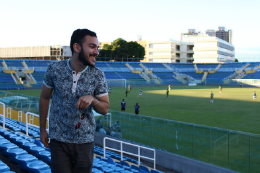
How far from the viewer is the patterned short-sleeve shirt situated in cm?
263

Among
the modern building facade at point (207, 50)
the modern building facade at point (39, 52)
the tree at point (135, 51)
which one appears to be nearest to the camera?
the modern building facade at point (39, 52)

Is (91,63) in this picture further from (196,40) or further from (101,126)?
(196,40)

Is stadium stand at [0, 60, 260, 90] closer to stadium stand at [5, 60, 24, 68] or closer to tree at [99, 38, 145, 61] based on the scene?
stadium stand at [5, 60, 24, 68]

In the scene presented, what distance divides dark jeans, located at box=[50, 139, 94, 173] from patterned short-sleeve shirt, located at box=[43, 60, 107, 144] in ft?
0.20

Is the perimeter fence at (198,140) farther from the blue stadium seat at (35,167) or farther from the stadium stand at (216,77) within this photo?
the stadium stand at (216,77)

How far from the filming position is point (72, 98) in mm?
2639

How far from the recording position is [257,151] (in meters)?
10.0

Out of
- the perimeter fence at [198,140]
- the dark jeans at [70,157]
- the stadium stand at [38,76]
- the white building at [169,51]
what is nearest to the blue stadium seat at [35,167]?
the dark jeans at [70,157]

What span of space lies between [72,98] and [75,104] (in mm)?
66

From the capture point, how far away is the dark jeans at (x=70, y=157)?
2.66 m

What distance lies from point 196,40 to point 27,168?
11156 cm

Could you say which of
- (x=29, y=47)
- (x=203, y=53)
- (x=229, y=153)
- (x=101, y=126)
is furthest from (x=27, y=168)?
(x=203, y=53)

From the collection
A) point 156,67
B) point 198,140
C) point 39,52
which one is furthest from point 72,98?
point 39,52

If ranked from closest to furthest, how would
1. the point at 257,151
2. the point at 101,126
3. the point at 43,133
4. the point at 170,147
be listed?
the point at 43,133 → the point at 257,151 → the point at 170,147 → the point at 101,126
